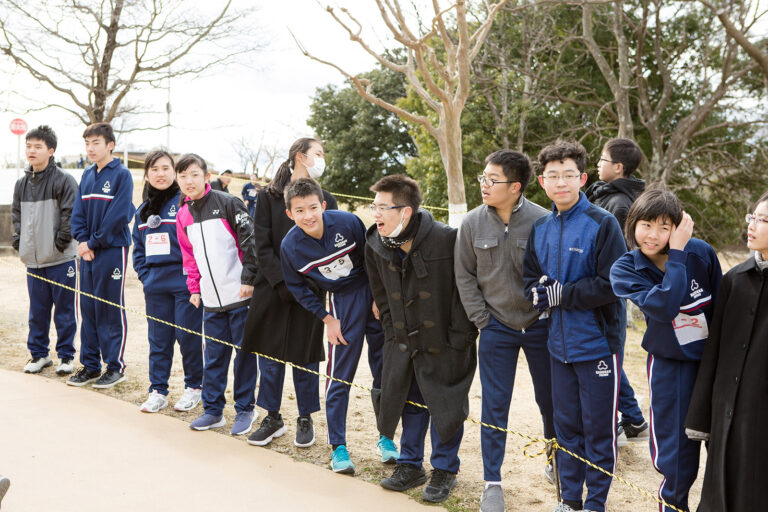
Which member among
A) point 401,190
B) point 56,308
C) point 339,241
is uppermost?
point 401,190

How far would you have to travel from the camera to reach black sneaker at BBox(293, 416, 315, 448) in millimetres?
4180

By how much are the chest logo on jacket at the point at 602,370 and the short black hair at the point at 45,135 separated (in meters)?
4.79

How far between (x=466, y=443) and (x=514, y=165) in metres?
1.98

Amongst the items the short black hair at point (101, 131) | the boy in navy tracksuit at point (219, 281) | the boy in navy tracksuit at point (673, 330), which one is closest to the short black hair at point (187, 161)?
the boy in navy tracksuit at point (219, 281)

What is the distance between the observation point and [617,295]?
9.48ft

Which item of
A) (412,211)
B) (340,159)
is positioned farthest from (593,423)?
(340,159)

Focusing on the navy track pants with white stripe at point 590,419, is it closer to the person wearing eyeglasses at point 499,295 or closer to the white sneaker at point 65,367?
the person wearing eyeglasses at point 499,295

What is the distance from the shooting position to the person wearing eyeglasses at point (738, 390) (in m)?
2.46

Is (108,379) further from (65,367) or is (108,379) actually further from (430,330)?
(430,330)

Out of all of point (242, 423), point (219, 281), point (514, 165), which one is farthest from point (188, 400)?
point (514, 165)

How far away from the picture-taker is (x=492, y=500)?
3297mm

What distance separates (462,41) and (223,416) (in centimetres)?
545

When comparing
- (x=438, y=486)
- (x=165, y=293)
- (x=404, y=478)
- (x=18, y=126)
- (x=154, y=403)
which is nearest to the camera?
(x=438, y=486)

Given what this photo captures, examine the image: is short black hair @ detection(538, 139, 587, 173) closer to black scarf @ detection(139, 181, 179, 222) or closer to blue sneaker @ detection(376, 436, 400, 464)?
blue sneaker @ detection(376, 436, 400, 464)
